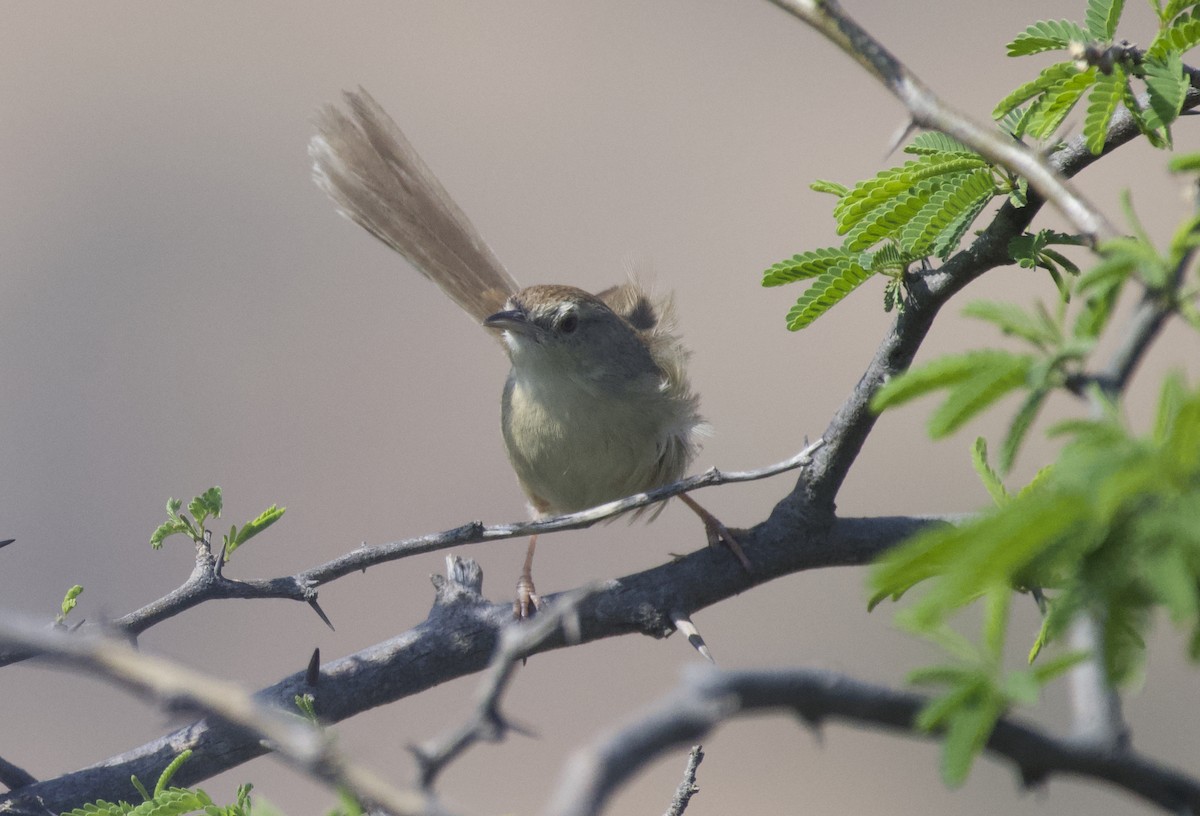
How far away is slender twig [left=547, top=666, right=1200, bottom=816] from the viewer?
93cm

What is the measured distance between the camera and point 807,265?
273cm

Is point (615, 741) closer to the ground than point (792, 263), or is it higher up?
closer to the ground

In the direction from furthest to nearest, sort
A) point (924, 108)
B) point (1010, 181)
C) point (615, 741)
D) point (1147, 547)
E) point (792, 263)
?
point (792, 263), point (1010, 181), point (924, 108), point (1147, 547), point (615, 741)

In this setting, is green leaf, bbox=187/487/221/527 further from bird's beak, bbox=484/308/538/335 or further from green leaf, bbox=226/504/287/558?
bird's beak, bbox=484/308/538/335

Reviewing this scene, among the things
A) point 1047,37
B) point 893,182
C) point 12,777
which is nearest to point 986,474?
point 893,182

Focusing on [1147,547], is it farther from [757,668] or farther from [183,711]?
[183,711]

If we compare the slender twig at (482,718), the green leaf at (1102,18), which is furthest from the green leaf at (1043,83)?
the slender twig at (482,718)

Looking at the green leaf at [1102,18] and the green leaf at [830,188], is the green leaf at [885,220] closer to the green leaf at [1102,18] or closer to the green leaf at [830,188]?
the green leaf at [830,188]

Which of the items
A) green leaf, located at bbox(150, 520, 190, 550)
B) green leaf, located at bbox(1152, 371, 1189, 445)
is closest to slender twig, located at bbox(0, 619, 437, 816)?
green leaf, located at bbox(1152, 371, 1189, 445)

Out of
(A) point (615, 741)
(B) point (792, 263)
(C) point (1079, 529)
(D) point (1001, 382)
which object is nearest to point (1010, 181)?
(B) point (792, 263)

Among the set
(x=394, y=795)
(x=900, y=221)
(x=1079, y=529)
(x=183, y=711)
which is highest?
(x=900, y=221)

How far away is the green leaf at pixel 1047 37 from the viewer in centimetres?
232

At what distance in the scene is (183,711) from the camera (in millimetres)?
1398

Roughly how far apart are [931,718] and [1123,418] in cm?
38
